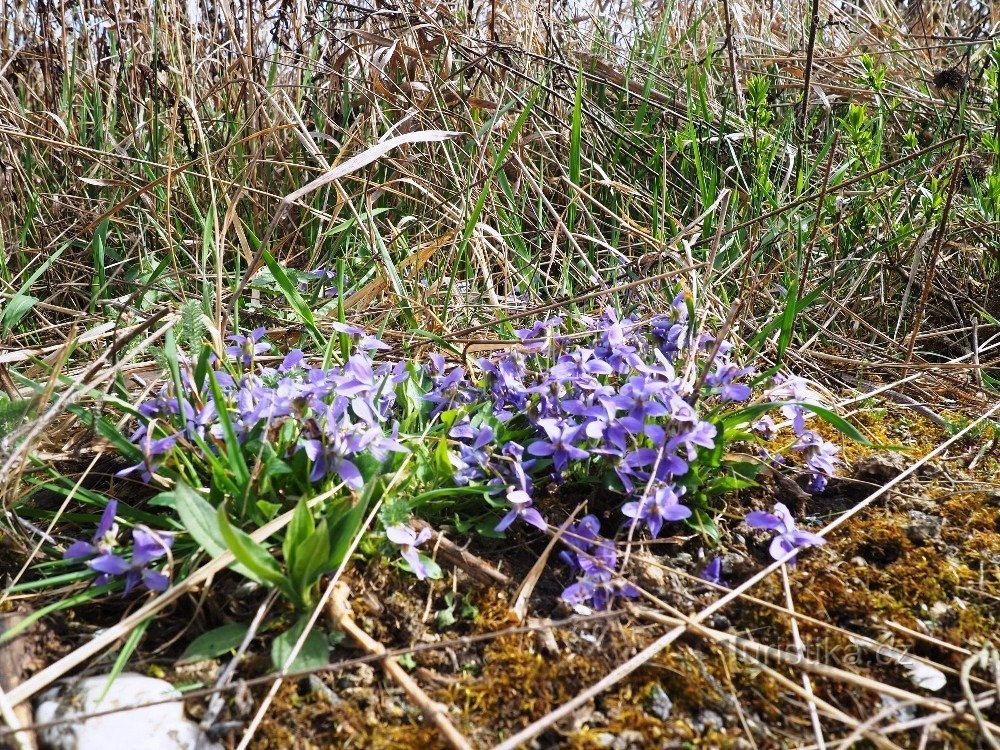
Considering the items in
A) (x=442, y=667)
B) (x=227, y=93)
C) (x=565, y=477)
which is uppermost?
(x=227, y=93)

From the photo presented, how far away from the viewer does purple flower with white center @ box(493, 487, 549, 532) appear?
1.33 m

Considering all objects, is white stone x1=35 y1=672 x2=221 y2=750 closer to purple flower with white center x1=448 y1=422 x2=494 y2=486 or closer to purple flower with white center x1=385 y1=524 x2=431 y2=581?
purple flower with white center x1=385 y1=524 x2=431 y2=581

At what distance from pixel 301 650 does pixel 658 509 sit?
0.59 metres

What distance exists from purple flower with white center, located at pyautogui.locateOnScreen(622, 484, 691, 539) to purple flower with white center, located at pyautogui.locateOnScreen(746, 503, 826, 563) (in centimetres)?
12

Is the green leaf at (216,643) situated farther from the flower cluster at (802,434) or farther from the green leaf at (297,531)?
the flower cluster at (802,434)

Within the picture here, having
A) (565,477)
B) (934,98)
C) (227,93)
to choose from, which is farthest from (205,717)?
(934,98)

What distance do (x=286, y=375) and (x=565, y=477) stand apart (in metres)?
0.60

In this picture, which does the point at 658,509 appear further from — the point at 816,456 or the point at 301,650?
the point at 301,650

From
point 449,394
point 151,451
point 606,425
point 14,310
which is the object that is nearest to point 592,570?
point 606,425

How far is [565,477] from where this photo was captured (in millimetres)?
1486

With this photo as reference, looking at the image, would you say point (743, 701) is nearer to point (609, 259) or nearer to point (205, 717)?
point (205, 717)

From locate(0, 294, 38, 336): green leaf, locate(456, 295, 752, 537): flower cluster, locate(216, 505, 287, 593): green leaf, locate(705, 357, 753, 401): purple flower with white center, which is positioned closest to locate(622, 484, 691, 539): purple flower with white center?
locate(456, 295, 752, 537): flower cluster

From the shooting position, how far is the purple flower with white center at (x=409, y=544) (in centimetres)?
128

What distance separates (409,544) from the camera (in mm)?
1297
